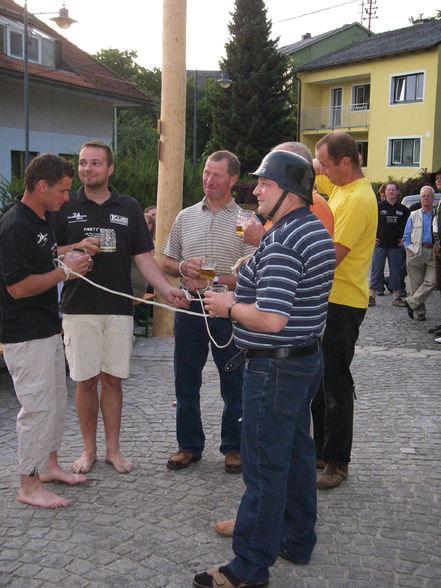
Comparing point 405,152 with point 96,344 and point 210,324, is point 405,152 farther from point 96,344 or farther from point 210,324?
point 96,344

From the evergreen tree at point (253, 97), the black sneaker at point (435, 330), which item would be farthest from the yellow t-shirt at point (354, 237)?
the evergreen tree at point (253, 97)

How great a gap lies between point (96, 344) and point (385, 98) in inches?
1444

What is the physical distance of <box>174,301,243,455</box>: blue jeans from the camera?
4.62 meters

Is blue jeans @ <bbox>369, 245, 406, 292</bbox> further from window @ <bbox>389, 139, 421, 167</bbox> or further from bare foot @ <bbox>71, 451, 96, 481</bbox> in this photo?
window @ <bbox>389, 139, 421, 167</bbox>

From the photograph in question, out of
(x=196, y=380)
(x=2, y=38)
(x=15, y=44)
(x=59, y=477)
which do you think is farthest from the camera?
(x=15, y=44)

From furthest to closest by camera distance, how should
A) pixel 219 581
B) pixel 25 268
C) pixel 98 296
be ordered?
pixel 98 296, pixel 25 268, pixel 219 581

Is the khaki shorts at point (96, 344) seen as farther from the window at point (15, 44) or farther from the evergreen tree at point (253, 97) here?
the evergreen tree at point (253, 97)

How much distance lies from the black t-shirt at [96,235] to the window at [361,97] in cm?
3869

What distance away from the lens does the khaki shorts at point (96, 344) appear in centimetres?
446

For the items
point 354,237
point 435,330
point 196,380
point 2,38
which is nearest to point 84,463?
point 196,380

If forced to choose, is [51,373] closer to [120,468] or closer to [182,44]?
[120,468]

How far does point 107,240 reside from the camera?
14.2 ft

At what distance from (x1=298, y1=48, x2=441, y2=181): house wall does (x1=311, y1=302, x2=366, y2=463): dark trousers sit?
33.2m

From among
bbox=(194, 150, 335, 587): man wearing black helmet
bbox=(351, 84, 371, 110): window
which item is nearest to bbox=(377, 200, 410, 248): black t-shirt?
bbox=(194, 150, 335, 587): man wearing black helmet
